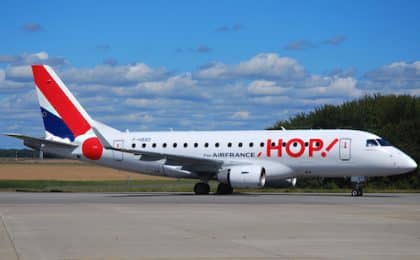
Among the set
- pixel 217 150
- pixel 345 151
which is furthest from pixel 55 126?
pixel 345 151

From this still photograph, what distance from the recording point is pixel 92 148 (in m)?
Result: 44.3

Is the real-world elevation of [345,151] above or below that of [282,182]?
above

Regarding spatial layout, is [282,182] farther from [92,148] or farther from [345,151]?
[92,148]

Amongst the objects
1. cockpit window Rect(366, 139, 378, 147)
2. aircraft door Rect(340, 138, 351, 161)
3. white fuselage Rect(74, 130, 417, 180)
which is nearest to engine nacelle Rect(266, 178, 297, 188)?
white fuselage Rect(74, 130, 417, 180)

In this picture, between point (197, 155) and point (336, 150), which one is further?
point (197, 155)

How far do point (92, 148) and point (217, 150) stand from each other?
713 centimetres

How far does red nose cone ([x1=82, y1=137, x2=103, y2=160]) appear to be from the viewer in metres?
44.3
